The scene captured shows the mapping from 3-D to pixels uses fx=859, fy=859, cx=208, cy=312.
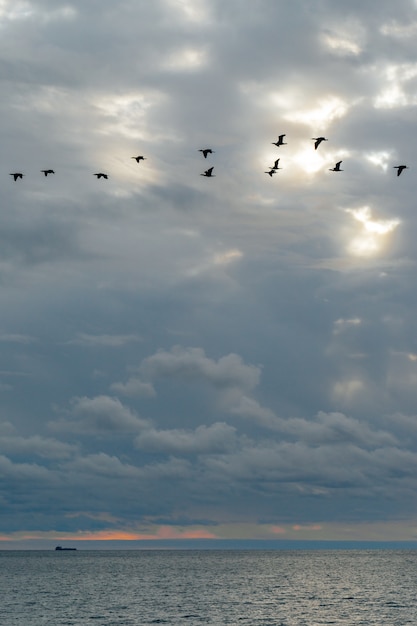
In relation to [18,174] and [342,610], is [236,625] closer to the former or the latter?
[342,610]

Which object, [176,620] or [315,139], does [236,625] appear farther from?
[315,139]

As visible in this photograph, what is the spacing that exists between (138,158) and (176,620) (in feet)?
278

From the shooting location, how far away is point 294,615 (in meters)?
168

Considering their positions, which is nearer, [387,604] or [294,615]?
[294,615]

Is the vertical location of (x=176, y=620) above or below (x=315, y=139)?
below

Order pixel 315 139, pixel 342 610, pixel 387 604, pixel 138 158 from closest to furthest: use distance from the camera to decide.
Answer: pixel 315 139, pixel 138 158, pixel 342 610, pixel 387 604

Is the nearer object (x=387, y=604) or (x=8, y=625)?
(x=8, y=625)

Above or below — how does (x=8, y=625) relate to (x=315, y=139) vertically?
below

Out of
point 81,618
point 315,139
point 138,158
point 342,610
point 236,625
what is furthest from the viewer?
point 342,610

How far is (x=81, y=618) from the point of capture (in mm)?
161750

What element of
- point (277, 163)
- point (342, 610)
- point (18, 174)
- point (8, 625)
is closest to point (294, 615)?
point (342, 610)

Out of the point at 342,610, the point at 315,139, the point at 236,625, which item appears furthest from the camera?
the point at 342,610

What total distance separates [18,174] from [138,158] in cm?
1941

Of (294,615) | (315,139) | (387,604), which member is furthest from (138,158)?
(387,604)
